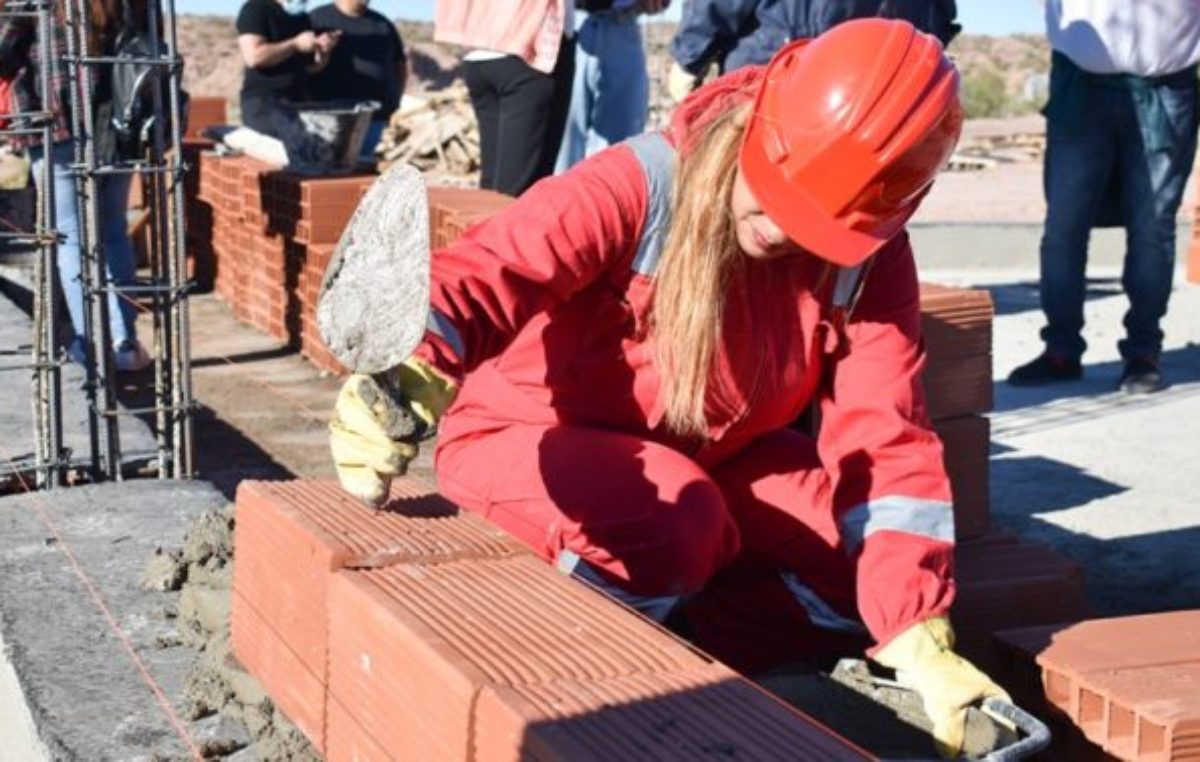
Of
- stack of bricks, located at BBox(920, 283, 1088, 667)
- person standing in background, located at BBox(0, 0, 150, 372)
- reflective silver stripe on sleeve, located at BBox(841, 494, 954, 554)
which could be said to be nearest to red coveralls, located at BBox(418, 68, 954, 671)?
reflective silver stripe on sleeve, located at BBox(841, 494, 954, 554)

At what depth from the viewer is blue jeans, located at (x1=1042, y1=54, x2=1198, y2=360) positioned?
6977mm

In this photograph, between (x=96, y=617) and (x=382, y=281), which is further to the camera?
(x=96, y=617)

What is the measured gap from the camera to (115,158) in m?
6.93

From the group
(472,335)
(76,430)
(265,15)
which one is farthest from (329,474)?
(265,15)

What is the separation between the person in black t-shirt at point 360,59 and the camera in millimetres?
10234

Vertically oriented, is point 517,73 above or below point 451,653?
above

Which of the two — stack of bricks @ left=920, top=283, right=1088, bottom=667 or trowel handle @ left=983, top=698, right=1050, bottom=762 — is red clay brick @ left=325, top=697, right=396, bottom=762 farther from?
stack of bricks @ left=920, top=283, right=1088, bottom=667

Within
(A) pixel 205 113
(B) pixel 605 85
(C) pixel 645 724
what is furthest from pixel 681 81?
(A) pixel 205 113

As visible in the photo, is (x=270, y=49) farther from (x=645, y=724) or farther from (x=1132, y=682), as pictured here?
(x=645, y=724)

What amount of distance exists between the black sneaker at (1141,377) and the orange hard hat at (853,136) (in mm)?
4204

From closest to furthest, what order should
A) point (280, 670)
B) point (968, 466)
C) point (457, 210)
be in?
point (280, 670) < point (968, 466) < point (457, 210)

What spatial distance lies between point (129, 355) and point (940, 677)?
498 centimetres

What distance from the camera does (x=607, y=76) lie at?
7547 mm

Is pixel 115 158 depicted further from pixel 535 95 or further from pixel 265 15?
pixel 265 15
